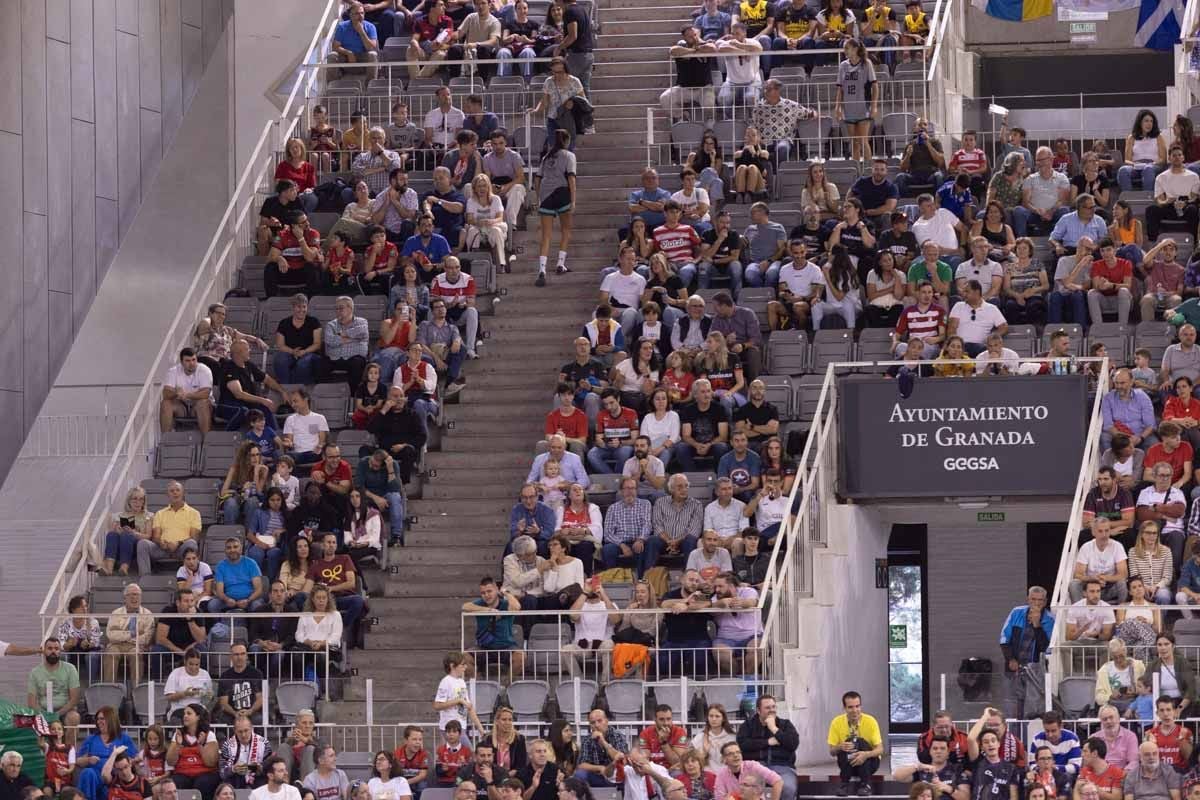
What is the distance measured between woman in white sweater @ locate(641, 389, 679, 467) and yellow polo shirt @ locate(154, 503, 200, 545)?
13.2 feet

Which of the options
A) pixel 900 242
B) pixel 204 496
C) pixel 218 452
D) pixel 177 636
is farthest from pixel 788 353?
pixel 177 636

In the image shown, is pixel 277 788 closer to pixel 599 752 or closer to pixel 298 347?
pixel 599 752

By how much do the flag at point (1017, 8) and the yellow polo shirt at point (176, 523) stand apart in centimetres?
1089

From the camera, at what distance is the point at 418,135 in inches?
Answer: 1089

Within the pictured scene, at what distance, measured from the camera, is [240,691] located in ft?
65.1

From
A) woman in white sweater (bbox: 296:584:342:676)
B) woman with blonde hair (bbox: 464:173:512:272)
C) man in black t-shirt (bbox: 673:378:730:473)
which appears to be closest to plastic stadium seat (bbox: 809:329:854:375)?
man in black t-shirt (bbox: 673:378:730:473)

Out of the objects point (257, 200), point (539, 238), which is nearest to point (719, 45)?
point (539, 238)

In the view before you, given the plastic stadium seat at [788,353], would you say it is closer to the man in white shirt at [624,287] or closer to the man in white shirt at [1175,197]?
the man in white shirt at [624,287]

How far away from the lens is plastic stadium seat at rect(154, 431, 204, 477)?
23469mm

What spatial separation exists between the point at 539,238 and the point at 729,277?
289 cm

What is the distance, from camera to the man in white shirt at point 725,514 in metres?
21.0

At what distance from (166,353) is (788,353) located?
7744 mm

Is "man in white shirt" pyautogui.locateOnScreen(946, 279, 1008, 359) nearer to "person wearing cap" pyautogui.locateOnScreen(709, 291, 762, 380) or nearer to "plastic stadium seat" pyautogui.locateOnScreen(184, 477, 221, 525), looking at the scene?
"person wearing cap" pyautogui.locateOnScreen(709, 291, 762, 380)

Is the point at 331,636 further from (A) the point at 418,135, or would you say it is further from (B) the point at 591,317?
(A) the point at 418,135
